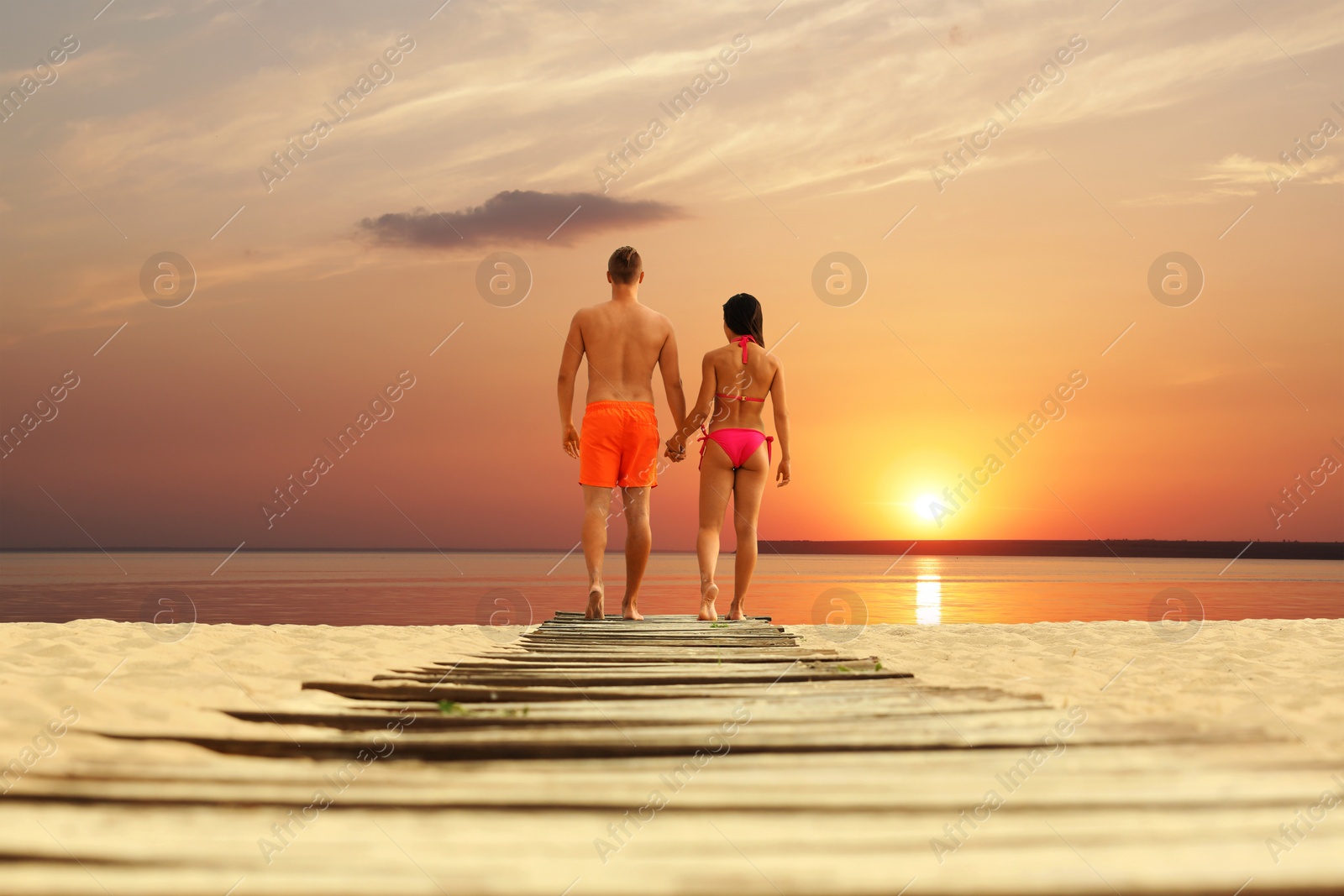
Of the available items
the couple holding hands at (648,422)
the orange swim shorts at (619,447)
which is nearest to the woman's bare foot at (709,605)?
the couple holding hands at (648,422)

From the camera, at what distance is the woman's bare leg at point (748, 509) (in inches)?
256

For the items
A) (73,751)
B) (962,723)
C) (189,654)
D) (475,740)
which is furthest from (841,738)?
(189,654)

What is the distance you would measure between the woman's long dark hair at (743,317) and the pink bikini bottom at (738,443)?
65 cm

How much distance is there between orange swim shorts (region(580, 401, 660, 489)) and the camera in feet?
20.8

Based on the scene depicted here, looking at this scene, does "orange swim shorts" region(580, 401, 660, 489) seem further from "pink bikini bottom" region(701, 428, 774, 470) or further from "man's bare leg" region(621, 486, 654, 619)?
"pink bikini bottom" region(701, 428, 774, 470)

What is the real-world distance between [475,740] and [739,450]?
4.09 metres

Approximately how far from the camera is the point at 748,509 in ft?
21.5

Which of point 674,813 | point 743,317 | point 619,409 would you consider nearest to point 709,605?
point 619,409

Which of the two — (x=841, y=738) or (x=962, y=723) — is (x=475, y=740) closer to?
(x=841, y=738)

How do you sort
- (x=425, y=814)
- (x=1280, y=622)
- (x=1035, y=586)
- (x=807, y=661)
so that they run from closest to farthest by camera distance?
(x=425, y=814) < (x=807, y=661) < (x=1280, y=622) < (x=1035, y=586)

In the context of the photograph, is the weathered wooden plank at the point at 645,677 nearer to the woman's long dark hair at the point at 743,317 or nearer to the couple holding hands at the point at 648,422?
the couple holding hands at the point at 648,422

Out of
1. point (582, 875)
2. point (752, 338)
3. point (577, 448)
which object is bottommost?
point (582, 875)

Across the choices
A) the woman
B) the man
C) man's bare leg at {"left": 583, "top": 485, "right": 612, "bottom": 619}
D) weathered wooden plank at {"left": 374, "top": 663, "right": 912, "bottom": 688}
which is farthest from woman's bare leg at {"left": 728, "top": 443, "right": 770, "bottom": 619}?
weathered wooden plank at {"left": 374, "top": 663, "right": 912, "bottom": 688}

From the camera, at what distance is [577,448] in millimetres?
6504
